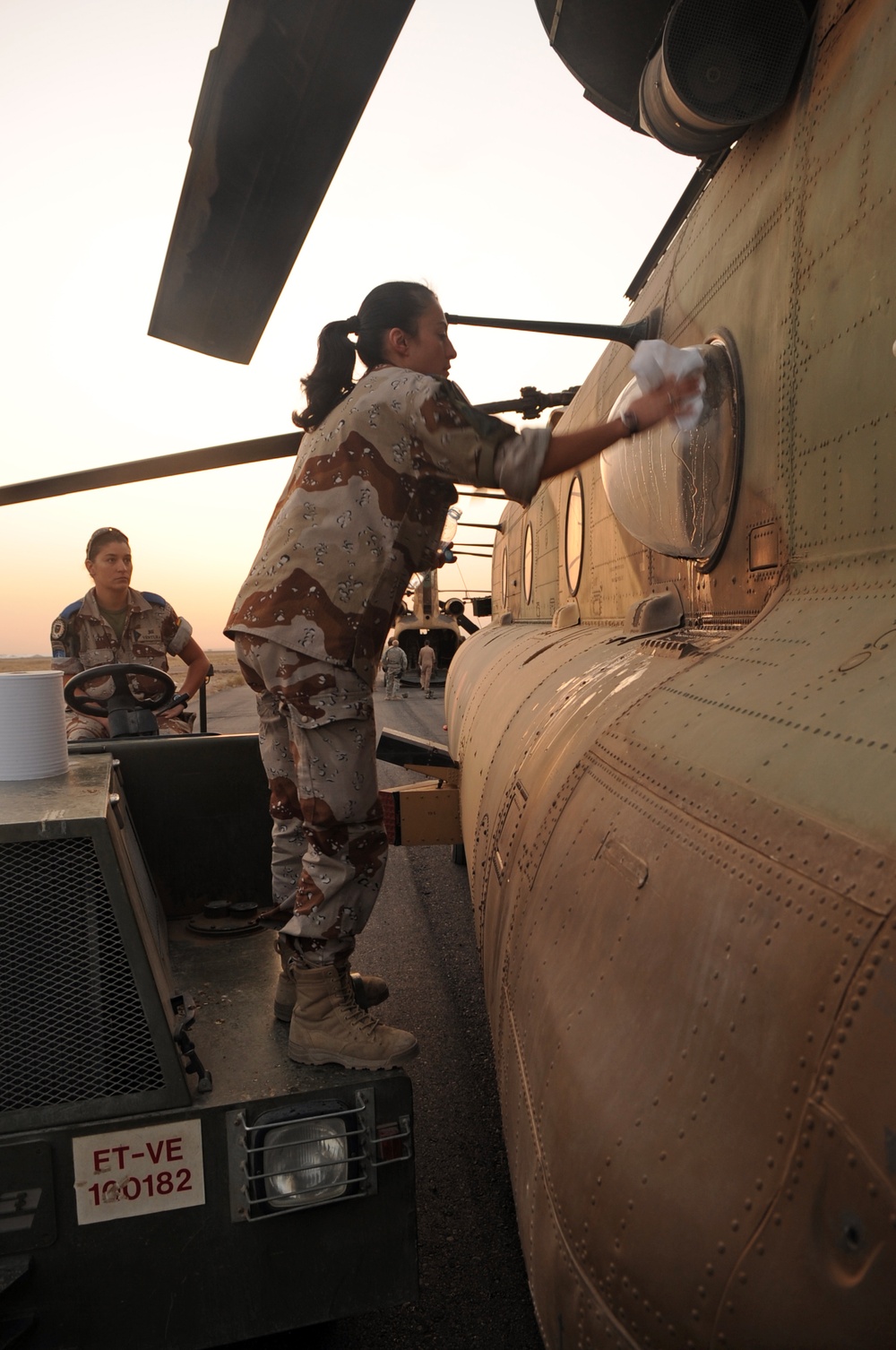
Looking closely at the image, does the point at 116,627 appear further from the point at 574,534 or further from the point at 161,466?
the point at 574,534

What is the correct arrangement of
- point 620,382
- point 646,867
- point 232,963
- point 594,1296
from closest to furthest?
point 594,1296 < point 646,867 < point 232,963 < point 620,382

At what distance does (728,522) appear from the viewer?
2600mm

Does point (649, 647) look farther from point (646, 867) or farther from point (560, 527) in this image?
point (560, 527)

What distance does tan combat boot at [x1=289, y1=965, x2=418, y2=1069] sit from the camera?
2.15 meters

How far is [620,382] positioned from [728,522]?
1854 millimetres

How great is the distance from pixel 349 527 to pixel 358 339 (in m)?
0.65

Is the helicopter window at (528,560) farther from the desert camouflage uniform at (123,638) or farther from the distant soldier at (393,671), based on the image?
the distant soldier at (393,671)

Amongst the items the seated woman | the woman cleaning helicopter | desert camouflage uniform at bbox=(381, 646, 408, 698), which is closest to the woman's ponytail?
the woman cleaning helicopter

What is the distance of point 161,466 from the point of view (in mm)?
4684

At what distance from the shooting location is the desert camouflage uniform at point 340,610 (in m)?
2.34

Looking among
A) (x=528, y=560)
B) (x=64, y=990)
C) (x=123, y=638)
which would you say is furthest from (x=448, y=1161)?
(x=528, y=560)

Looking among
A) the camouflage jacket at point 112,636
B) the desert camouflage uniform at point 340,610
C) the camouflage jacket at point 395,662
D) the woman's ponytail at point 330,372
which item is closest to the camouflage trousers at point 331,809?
the desert camouflage uniform at point 340,610

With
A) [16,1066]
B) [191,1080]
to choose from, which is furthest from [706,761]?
[16,1066]

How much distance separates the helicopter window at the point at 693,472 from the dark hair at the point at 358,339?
649mm
